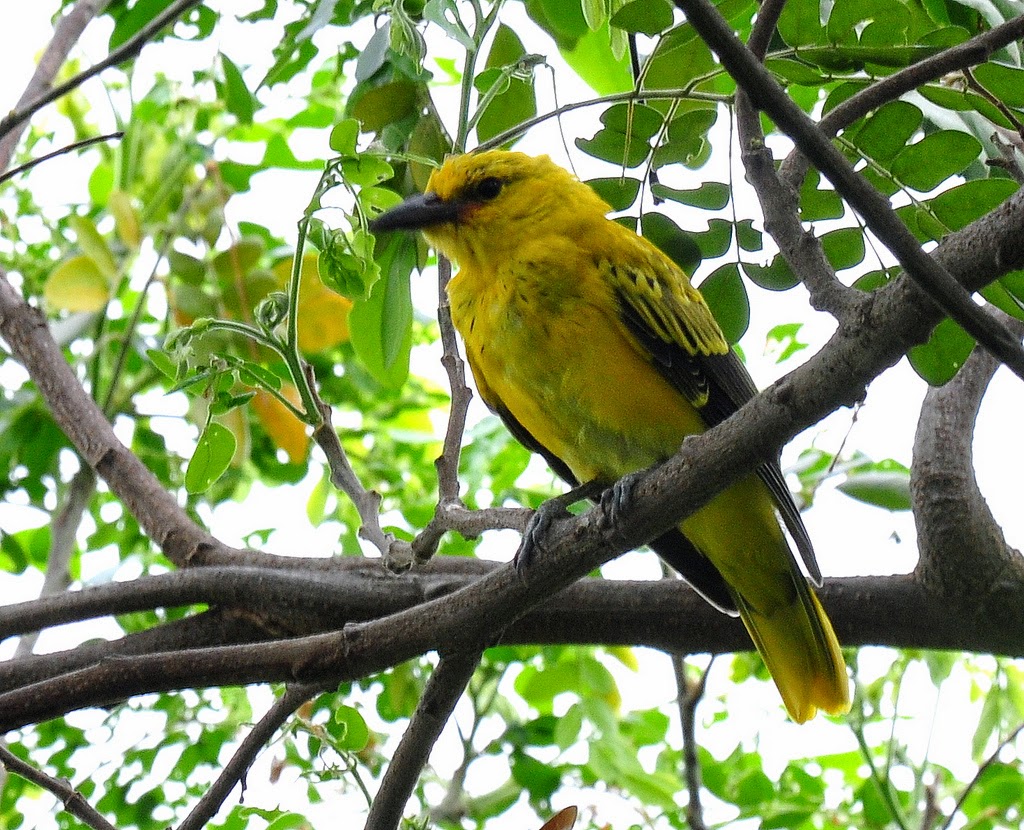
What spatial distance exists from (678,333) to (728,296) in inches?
14.2

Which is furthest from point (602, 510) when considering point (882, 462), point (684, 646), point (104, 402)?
point (104, 402)

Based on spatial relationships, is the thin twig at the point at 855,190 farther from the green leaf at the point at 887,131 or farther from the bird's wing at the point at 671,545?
the bird's wing at the point at 671,545

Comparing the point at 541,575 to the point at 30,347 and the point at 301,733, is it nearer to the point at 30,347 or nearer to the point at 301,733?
the point at 301,733

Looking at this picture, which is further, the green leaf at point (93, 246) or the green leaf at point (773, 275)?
the green leaf at point (93, 246)

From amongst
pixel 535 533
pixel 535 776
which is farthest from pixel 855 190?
pixel 535 776

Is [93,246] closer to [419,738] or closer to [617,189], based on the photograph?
[617,189]

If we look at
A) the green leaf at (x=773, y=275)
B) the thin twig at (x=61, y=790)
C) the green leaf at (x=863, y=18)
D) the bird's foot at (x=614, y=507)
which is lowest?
the thin twig at (x=61, y=790)

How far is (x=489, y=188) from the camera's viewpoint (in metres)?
2.97

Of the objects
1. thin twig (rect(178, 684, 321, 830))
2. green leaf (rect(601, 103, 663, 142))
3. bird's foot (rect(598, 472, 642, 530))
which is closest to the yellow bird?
green leaf (rect(601, 103, 663, 142))

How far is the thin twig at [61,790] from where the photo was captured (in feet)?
Answer: 5.75

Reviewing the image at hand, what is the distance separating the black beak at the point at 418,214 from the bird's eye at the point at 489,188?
0.13 metres

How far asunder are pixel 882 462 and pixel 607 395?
89 cm

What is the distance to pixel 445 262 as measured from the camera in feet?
9.11

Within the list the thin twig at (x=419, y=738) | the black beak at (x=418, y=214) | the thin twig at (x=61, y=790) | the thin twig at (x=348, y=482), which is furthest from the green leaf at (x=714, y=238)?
the thin twig at (x=61, y=790)
